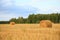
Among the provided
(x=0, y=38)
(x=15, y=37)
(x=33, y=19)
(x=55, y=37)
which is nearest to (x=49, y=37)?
(x=55, y=37)

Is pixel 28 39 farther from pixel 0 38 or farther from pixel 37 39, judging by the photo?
pixel 0 38

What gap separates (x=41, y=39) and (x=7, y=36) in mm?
494

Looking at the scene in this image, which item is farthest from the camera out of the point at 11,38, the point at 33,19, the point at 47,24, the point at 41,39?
the point at 33,19

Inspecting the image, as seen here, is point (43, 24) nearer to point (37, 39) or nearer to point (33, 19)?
point (33, 19)

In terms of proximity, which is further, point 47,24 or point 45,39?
point 47,24

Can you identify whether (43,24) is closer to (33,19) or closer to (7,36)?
(33,19)

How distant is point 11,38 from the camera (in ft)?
6.55

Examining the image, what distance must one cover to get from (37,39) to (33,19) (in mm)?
7445

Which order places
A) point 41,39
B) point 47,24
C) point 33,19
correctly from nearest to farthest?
point 41,39 → point 47,24 → point 33,19

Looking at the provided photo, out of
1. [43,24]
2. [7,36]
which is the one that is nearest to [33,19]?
[43,24]

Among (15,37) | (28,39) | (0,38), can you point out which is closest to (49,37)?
(28,39)

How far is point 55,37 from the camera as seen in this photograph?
6.39 ft

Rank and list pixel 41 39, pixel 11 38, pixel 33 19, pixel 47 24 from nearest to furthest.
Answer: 1. pixel 41 39
2. pixel 11 38
3. pixel 47 24
4. pixel 33 19

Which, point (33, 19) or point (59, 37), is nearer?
point (59, 37)
